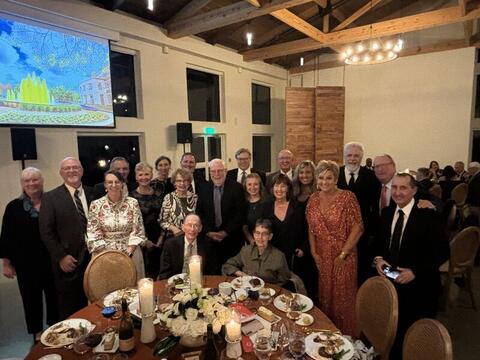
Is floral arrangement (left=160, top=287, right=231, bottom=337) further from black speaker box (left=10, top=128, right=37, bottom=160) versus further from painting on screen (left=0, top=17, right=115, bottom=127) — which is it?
painting on screen (left=0, top=17, right=115, bottom=127)

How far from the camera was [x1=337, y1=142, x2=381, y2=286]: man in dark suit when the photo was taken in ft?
10.5

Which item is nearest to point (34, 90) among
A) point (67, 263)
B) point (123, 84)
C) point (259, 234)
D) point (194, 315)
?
point (123, 84)

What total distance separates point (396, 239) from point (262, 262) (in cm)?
107

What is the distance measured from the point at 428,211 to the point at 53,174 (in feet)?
15.4

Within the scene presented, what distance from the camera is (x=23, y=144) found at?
3783 millimetres

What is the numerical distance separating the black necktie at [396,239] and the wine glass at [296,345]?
4.06ft

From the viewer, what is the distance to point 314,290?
3.08 m

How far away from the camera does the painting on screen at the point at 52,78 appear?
3.72m

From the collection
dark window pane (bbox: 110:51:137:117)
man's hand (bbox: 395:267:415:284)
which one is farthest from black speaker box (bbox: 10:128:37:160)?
man's hand (bbox: 395:267:415:284)

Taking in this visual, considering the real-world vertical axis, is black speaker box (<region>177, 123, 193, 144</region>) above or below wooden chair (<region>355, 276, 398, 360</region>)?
above

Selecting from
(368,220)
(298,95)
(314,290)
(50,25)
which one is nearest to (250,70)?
(298,95)

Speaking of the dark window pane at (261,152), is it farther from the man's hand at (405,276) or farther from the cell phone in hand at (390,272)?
the man's hand at (405,276)

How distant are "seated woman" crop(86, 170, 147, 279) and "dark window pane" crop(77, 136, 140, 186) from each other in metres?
2.50

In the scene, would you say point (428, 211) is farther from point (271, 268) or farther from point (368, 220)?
point (271, 268)
